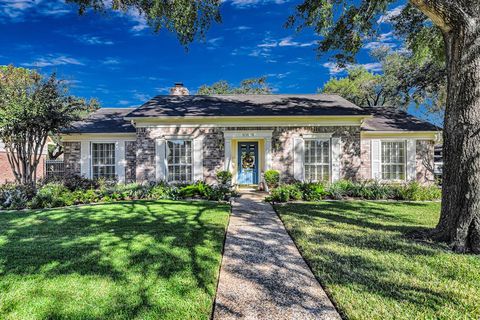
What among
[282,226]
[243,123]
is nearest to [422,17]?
[243,123]

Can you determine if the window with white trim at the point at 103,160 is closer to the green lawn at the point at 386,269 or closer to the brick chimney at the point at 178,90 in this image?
the brick chimney at the point at 178,90

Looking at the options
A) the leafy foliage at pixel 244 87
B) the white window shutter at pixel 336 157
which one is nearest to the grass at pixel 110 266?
the white window shutter at pixel 336 157

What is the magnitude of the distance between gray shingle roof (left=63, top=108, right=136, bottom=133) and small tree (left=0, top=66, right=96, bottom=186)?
162 cm

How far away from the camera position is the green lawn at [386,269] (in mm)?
2666

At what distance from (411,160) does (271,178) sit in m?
6.98

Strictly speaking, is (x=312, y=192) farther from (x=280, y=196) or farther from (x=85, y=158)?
(x=85, y=158)

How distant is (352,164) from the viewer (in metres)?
11.9

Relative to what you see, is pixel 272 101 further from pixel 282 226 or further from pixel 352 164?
pixel 282 226

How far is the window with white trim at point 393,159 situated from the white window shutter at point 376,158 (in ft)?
0.77

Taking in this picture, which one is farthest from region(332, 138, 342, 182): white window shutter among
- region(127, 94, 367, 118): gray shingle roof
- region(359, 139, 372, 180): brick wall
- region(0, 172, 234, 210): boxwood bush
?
region(0, 172, 234, 210): boxwood bush

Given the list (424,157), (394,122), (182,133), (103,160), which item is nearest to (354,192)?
(424,157)

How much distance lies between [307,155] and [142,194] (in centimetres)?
723

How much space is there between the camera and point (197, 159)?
11.9 m

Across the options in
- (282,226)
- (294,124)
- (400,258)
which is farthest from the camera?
(294,124)
